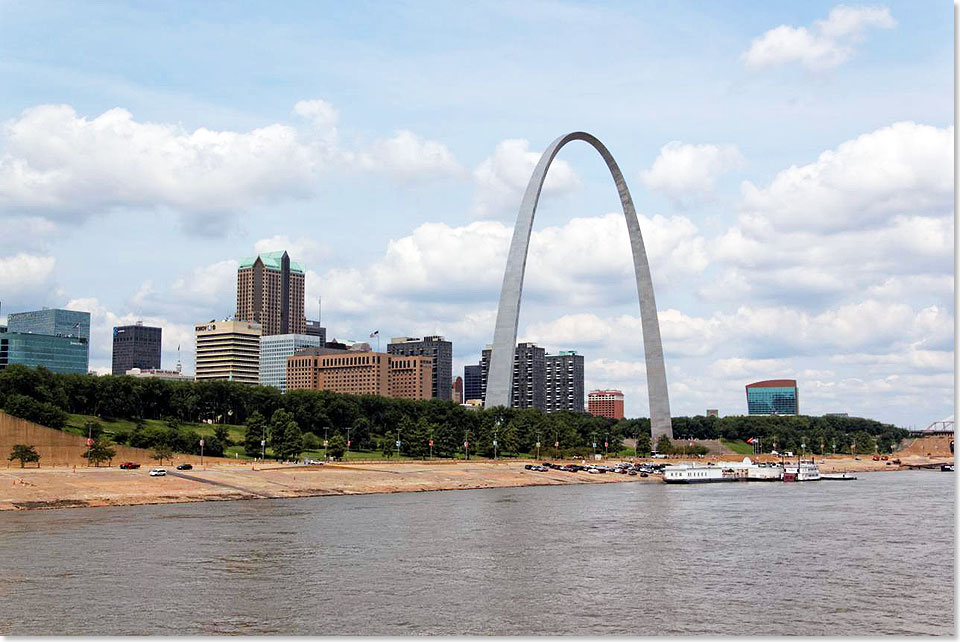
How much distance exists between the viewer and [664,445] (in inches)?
7515

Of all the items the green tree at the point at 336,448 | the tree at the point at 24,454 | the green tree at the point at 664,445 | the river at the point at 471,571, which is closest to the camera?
the river at the point at 471,571

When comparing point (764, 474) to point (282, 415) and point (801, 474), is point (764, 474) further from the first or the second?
point (282, 415)

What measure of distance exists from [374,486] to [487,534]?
45606mm

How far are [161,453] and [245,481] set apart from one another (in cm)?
1895

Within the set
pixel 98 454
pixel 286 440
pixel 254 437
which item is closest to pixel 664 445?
pixel 286 440

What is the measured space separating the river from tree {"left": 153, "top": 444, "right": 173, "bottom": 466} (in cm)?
3309

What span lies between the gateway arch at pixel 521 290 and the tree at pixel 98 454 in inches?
2257

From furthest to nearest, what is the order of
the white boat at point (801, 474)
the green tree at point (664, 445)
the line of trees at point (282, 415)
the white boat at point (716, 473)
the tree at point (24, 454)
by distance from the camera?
1. the green tree at point (664, 445)
2. the white boat at point (801, 474)
3. the white boat at point (716, 473)
4. the line of trees at point (282, 415)
5. the tree at point (24, 454)

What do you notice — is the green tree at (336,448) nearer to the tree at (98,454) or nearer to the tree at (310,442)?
the tree at (310,442)

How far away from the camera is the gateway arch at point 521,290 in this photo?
149m

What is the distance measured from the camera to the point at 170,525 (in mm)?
67688

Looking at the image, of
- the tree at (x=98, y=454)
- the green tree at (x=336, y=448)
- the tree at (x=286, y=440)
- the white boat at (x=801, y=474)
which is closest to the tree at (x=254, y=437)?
the tree at (x=286, y=440)

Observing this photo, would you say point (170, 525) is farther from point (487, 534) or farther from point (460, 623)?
point (460, 623)

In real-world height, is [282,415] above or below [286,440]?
above
